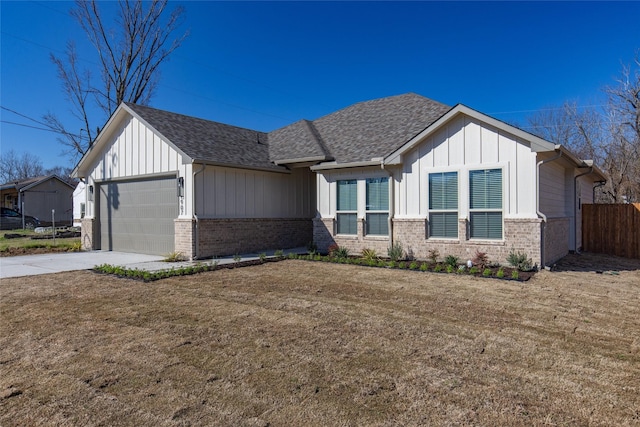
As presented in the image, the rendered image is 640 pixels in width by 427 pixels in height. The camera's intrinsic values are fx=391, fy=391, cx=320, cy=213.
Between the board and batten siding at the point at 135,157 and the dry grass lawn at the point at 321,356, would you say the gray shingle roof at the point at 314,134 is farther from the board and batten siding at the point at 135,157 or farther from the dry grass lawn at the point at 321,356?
the dry grass lawn at the point at 321,356

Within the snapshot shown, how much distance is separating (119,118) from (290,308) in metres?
11.2

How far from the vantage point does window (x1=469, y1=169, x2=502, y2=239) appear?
9969mm

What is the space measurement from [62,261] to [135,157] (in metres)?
4.07

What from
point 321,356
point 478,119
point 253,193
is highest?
point 478,119

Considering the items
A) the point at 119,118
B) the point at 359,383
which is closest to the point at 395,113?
the point at 119,118

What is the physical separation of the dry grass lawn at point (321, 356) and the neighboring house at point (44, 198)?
33901mm

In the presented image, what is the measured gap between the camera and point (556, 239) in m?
11.2

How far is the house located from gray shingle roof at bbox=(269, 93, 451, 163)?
0.09 m

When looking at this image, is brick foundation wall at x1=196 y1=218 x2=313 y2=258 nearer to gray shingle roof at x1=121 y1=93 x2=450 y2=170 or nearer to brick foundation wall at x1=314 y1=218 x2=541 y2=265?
brick foundation wall at x1=314 y1=218 x2=541 y2=265

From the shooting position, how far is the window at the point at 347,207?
502 inches

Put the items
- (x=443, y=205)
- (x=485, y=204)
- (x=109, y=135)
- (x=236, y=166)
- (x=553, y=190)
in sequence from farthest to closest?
(x=109, y=135) < (x=236, y=166) < (x=553, y=190) < (x=443, y=205) < (x=485, y=204)

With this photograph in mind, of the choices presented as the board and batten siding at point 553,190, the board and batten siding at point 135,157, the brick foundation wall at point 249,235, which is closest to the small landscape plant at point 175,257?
the brick foundation wall at point 249,235

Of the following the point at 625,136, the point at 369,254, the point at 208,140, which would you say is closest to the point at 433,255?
the point at 369,254

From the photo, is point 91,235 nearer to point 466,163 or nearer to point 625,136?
point 466,163
